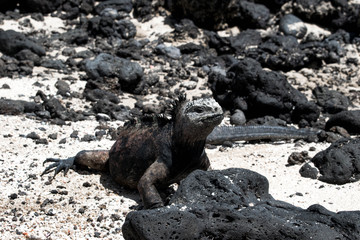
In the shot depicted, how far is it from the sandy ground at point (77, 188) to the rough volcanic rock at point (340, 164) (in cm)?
9

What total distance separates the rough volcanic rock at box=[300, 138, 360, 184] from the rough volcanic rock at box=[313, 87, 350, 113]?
8.51 ft

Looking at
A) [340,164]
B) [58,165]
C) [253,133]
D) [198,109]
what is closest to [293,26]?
[253,133]

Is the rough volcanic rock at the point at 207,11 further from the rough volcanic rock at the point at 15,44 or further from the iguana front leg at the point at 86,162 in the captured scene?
the iguana front leg at the point at 86,162

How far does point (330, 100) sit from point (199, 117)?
14.2 ft

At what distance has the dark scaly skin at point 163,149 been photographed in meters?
4.52

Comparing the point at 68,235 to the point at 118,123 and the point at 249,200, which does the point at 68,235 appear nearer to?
the point at 249,200

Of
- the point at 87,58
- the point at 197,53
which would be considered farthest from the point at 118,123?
the point at 197,53

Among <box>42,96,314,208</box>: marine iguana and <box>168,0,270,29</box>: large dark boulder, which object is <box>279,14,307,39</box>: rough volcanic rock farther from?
<box>42,96,314,208</box>: marine iguana

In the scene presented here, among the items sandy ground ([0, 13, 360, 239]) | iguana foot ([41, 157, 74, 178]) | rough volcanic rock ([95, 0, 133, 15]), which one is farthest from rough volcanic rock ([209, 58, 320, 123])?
rough volcanic rock ([95, 0, 133, 15])

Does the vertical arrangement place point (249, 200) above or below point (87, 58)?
above

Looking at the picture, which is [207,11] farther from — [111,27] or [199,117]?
[199,117]

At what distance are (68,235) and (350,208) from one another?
231 cm

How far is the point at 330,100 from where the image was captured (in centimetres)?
834

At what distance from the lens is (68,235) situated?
4.30 m
